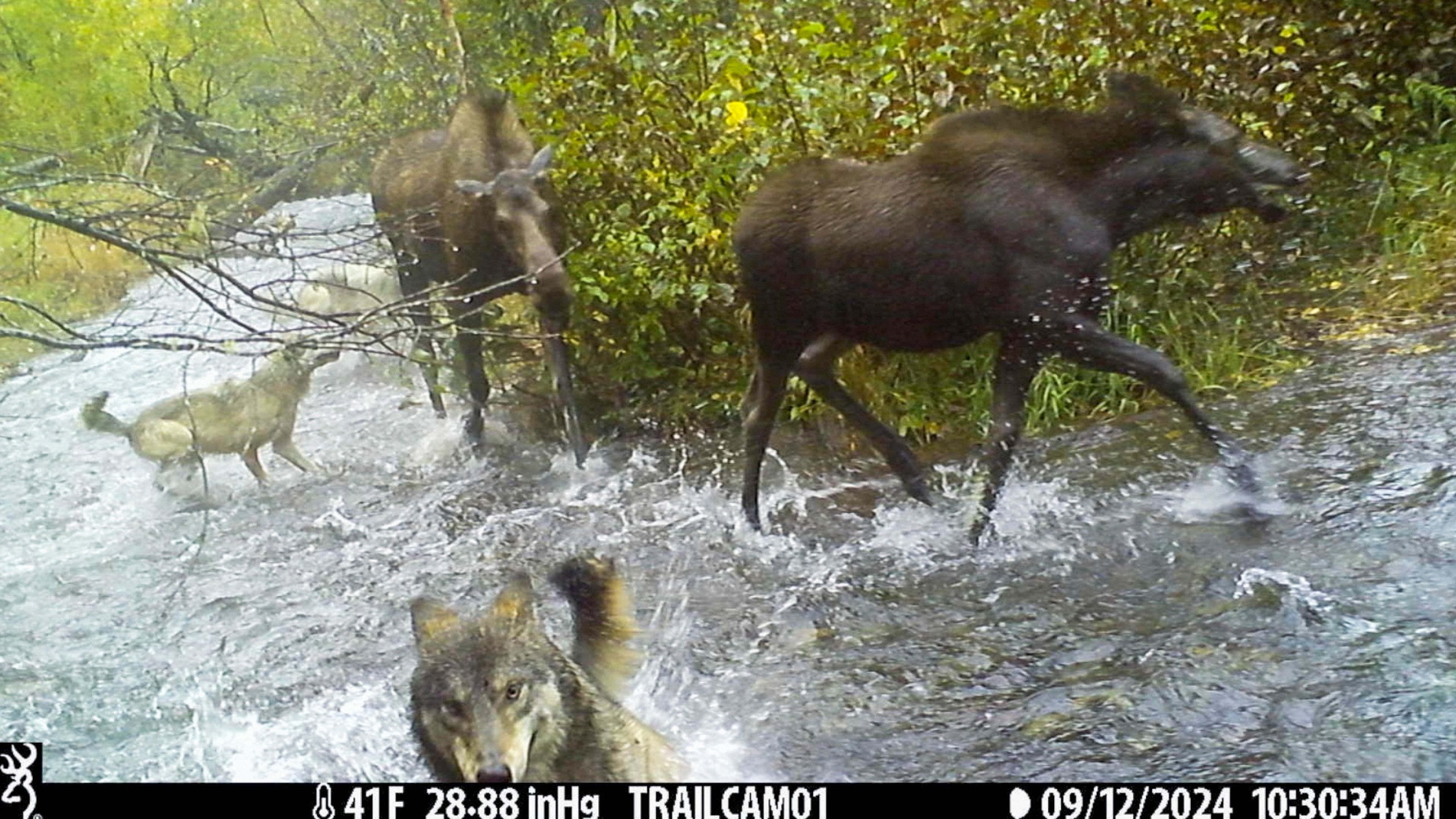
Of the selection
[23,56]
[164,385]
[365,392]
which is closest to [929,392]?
[365,392]

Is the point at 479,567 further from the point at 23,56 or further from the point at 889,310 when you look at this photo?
the point at 23,56

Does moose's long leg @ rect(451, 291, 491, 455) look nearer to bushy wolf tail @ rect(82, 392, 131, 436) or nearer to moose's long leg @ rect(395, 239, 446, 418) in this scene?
moose's long leg @ rect(395, 239, 446, 418)

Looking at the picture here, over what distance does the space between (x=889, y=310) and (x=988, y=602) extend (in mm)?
1134

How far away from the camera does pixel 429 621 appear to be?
11.0 feet

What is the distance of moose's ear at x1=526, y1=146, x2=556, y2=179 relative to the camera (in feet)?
21.5

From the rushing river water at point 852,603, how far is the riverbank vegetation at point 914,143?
1.27ft

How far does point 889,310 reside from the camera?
492 cm

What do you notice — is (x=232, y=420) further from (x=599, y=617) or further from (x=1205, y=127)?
(x=1205, y=127)

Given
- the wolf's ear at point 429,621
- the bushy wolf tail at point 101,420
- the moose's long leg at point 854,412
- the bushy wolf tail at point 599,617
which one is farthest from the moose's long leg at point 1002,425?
the bushy wolf tail at point 101,420

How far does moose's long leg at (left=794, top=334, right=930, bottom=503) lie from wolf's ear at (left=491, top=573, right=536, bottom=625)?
7.29 ft

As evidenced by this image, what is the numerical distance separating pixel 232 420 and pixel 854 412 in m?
3.68

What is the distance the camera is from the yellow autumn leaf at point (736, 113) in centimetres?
579

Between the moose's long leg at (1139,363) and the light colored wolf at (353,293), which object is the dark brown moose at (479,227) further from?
the moose's long leg at (1139,363)

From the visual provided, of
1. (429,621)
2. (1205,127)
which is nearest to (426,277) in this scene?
(1205,127)
